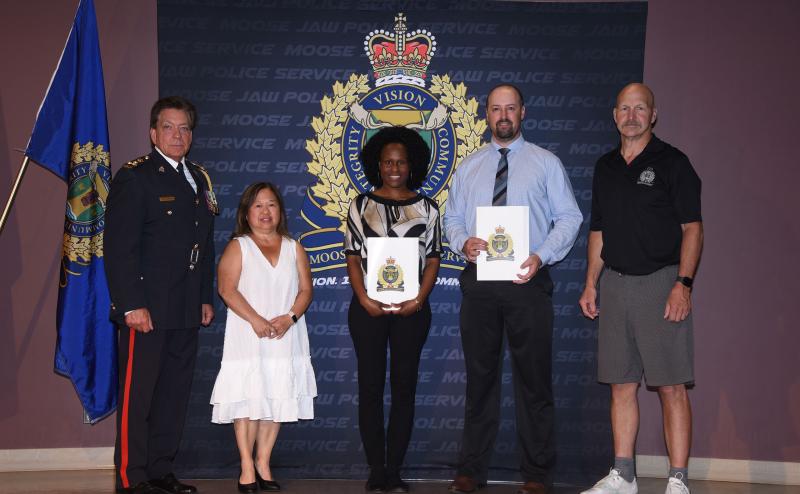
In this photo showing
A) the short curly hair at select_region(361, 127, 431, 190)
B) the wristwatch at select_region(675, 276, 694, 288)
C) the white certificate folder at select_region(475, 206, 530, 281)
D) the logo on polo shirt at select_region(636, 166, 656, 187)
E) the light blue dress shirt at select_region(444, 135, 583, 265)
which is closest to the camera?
the wristwatch at select_region(675, 276, 694, 288)

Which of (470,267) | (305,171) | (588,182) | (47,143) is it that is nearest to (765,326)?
(588,182)

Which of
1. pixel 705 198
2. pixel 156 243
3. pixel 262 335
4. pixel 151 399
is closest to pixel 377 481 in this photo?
pixel 262 335

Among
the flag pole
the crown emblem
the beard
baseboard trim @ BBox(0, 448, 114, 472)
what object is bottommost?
baseboard trim @ BBox(0, 448, 114, 472)

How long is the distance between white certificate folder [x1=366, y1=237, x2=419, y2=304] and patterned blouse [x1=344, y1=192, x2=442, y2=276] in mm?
65

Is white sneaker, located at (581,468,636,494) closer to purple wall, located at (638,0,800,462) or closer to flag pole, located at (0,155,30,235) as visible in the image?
purple wall, located at (638,0,800,462)

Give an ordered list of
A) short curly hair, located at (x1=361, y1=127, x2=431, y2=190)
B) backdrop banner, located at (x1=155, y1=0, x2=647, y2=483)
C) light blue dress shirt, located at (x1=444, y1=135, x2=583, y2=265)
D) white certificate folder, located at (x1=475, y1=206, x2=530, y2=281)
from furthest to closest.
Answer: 1. backdrop banner, located at (x1=155, y1=0, x2=647, y2=483)
2. short curly hair, located at (x1=361, y1=127, x2=431, y2=190)
3. light blue dress shirt, located at (x1=444, y1=135, x2=583, y2=265)
4. white certificate folder, located at (x1=475, y1=206, x2=530, y2=281)

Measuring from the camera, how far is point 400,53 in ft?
16.3

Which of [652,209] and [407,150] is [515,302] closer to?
[652,209]

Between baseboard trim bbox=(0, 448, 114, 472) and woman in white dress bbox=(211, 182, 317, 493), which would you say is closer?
woman in white dress bbox=(211, 182, 317, 493)

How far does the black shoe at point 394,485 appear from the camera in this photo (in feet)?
14.7

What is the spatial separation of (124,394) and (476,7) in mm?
3050

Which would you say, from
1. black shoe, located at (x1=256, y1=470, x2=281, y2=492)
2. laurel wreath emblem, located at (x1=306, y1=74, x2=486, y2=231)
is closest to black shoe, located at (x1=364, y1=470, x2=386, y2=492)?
black shoe, located at (x1=256, y1=470, x2=281, y2=492)

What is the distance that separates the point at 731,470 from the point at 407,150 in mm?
2827

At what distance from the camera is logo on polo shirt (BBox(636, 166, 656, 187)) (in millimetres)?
4172
